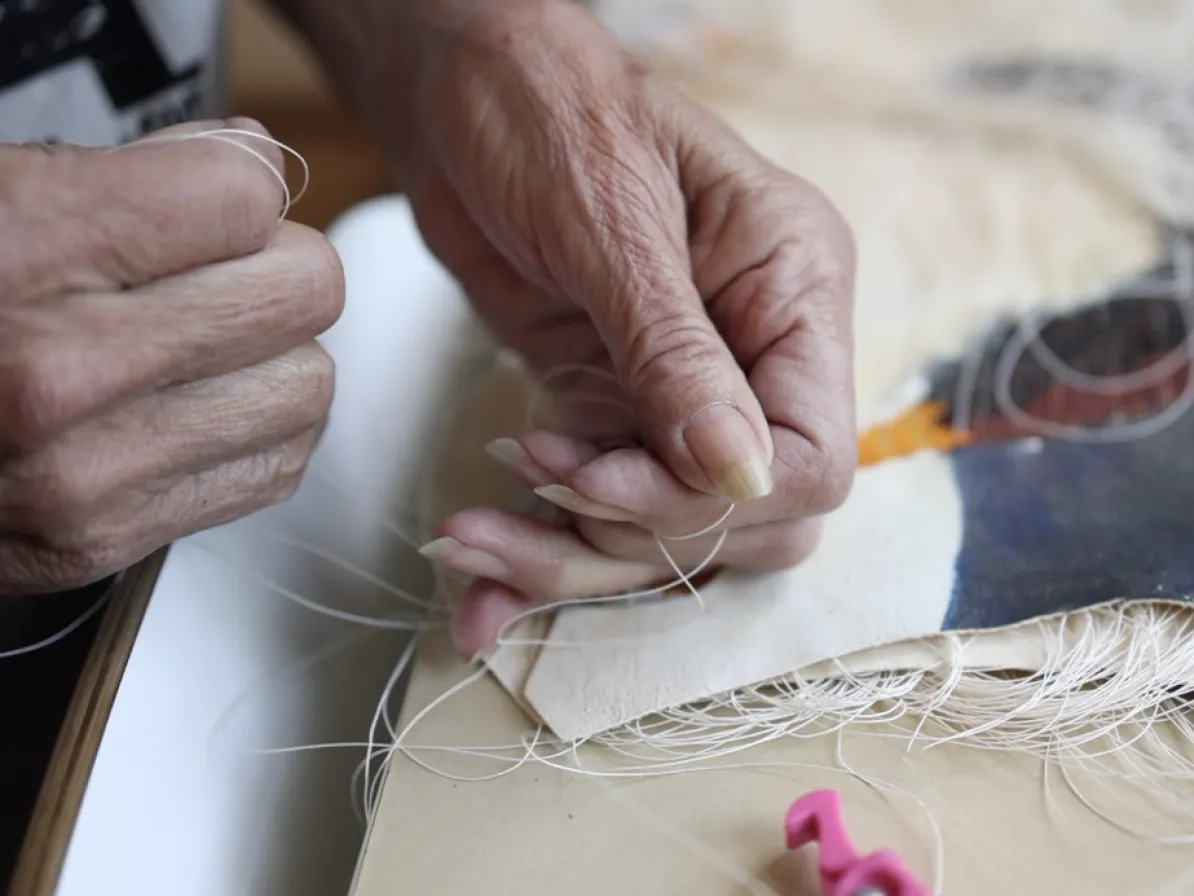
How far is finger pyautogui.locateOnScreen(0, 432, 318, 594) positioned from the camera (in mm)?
482

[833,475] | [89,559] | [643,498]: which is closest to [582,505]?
[643,498]

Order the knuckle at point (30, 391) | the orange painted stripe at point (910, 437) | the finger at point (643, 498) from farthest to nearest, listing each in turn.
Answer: the orange painted stripe at point (910, 437)
the finger at point (643, 498)
the knuckle at point (30, 391)

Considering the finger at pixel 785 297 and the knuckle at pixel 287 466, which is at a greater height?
the knuckle at pixel 287 466

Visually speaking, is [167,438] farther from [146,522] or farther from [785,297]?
[785,297]

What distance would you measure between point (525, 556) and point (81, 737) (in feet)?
0.77

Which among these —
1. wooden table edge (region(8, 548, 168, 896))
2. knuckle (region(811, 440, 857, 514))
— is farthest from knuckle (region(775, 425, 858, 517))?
wooden table edge (region(8, 548, 168, 896))

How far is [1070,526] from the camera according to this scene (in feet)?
2.08

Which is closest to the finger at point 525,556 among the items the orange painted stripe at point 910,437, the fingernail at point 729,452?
the fingernail at point 729,452

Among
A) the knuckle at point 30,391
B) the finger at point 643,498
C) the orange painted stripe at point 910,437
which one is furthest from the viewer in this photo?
the orange painted stripe at point 910,437

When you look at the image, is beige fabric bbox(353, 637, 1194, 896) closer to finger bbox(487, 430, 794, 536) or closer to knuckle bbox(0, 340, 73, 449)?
finger bbox(487, 430, 794, 536)

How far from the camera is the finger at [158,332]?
1.39 feet

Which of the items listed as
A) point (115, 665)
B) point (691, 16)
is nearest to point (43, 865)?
point (115, 665)

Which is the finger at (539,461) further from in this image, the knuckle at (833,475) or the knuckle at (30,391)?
the knuckle at (30,391)

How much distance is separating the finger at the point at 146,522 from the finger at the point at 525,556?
94 millimetres
